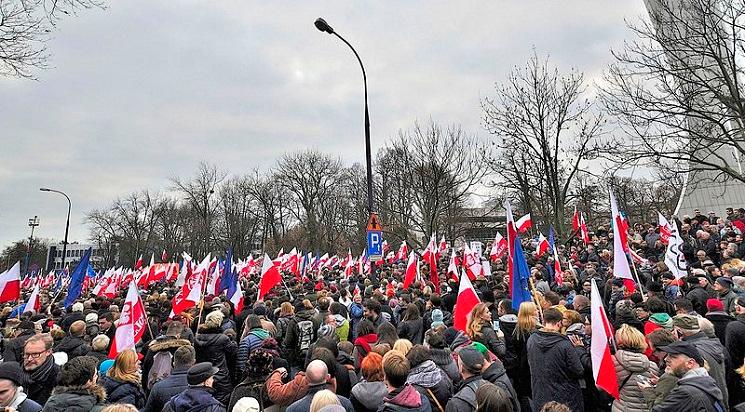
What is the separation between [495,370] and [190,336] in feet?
17.4

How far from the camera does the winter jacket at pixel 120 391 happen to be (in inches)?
167

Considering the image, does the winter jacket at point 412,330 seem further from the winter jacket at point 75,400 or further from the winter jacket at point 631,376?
the winter jacket at point 75,400

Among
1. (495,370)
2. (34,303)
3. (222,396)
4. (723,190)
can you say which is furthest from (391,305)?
(723,190)

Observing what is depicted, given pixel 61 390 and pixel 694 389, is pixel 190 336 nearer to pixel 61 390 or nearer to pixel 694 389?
pixel 61 390

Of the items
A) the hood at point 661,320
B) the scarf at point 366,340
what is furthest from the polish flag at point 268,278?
the hood at point 661,320

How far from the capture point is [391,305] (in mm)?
9703

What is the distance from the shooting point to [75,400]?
3600 mm

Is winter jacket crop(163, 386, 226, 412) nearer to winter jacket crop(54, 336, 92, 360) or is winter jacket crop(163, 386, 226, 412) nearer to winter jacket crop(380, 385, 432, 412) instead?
winter jacket crop(380, 385, 432, 412)

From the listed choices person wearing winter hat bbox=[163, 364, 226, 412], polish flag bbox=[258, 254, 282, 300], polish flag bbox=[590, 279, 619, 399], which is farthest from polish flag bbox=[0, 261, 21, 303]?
polish flag bbox=[590, 279, 619, 399]

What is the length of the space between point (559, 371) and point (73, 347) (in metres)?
6.22

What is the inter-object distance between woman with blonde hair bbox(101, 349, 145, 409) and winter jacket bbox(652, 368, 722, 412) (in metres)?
4.51

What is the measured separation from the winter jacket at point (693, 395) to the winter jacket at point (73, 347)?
→ 21.7 ft

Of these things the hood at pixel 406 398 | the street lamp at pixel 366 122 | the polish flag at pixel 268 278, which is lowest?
the hood at pixel 406 398

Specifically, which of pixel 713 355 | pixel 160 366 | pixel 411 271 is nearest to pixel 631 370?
pixel 713 355
